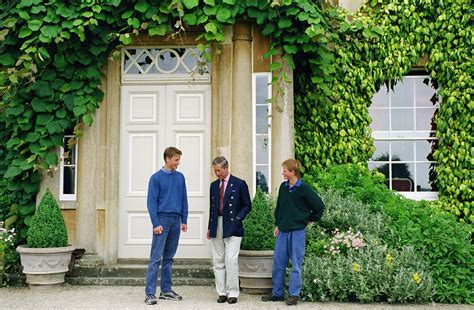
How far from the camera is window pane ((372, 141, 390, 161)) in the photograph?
10.2 meters

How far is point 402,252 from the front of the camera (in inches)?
289

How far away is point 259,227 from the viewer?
300 inches

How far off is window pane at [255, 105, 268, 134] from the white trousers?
7.19 ft

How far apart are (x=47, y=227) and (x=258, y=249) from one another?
9.41 ft

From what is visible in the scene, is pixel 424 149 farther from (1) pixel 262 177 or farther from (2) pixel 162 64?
(2) pixel 162 64

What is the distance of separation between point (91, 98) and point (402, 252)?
192 inches

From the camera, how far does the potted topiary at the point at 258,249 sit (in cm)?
750

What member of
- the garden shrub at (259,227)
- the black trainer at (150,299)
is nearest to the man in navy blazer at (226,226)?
the garden shrub at (259,227)

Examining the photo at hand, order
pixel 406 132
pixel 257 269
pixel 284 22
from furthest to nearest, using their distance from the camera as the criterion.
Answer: pixel 406 132 < pixel 284 22 < pixel 257 269

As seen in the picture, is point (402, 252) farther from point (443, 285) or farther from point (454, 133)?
point (454, 133)

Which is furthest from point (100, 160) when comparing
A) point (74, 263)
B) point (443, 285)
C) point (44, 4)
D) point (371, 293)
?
point (443, 285)

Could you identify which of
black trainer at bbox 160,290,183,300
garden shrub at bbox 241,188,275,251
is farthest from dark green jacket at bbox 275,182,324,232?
black trainer at bbox 160,290,183,300

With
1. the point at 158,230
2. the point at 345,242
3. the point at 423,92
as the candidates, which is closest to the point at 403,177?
the point at 423,92

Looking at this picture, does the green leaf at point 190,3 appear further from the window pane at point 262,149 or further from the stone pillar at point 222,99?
the window pane at point 262,149
